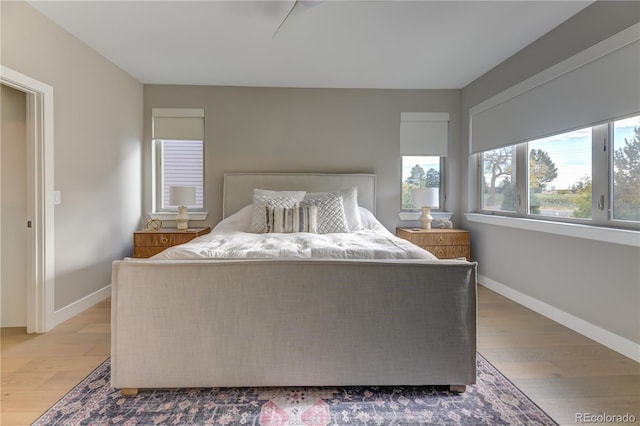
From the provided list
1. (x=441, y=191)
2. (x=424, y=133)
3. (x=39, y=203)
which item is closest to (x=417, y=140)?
(x=424, y=133)

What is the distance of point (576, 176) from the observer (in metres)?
2.64

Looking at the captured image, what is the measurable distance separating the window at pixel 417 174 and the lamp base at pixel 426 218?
1.08 ft

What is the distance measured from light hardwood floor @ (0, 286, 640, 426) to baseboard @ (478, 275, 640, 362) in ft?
0.20

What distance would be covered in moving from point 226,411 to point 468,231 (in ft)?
11.2

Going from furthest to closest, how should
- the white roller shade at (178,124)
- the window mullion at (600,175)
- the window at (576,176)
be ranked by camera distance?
the white roller shade at (178,124)
the window mullion at (600,175)
the window at (576,176)

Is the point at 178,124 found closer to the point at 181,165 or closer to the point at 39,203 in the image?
the point at 181,165

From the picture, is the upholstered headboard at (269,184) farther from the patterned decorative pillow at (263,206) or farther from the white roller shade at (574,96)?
the white roller shade at (574,96)

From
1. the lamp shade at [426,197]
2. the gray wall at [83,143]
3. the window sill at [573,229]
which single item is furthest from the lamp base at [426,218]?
the gray wall at [83,143]

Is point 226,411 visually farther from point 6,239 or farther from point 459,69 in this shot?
point 459,69

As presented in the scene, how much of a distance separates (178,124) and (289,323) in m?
3.38

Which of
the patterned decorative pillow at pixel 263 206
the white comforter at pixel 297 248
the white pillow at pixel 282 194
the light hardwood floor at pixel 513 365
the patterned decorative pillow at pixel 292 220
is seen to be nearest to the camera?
the light hardwood floor at pixel 513 365

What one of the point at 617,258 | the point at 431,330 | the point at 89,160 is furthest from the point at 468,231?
the point at 89,160

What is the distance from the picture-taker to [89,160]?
3047mm

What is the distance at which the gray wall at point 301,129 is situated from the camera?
4.04 m
